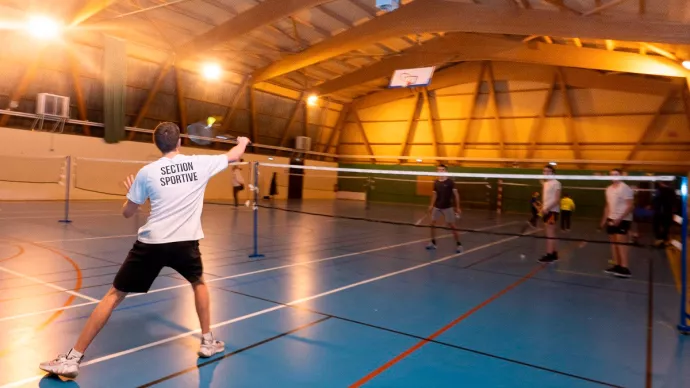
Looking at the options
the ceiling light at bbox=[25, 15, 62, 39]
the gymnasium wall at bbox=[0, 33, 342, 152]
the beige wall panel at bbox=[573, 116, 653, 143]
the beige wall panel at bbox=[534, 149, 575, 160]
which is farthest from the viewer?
the beige wall panel at bbox=[534, 149, 575, 160]

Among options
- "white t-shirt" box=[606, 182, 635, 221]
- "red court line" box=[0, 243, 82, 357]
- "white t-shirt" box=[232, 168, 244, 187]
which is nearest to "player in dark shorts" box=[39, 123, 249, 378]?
"red court line" box=[0, 243, 82, 357]

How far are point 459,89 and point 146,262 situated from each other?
96.6 ft

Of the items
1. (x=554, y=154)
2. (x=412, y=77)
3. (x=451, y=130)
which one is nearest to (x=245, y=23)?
(x=412, y=77)

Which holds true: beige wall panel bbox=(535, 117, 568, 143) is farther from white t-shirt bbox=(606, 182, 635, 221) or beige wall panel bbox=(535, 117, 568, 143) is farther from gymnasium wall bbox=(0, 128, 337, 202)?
gymnasium wall bbox=(0, 128, 337, 202)

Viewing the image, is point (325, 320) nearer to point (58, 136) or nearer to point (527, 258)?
point (527, 258)

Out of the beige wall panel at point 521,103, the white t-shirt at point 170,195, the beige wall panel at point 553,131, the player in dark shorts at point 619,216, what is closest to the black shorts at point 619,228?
the player in dark shorts at point 619,216

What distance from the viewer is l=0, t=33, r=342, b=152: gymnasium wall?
1872 centimetres

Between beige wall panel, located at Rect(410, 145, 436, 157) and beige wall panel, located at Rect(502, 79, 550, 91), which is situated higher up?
beige wall panel, located at Rect(502, 79, 550, 91)

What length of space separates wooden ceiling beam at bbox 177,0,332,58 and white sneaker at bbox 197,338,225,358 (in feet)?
50.5

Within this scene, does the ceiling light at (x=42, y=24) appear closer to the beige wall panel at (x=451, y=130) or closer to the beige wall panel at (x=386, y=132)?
the beige wall panel at (x=386, y=132)

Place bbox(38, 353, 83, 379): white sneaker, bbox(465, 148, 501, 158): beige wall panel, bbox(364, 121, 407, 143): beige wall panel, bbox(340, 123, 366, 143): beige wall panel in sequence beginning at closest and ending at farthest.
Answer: bbox(38, 353, 83, 379): white sneaker → bbox(465, 148, 501, 158): beige wall panel → bbox(364, 121, 407, 143): beige wall panel → bbox(340, 123, 366, 143): beige wall panel

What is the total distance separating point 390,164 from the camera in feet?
111

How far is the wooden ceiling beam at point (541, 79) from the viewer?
23.9m

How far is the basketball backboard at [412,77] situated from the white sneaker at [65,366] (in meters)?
22.1
